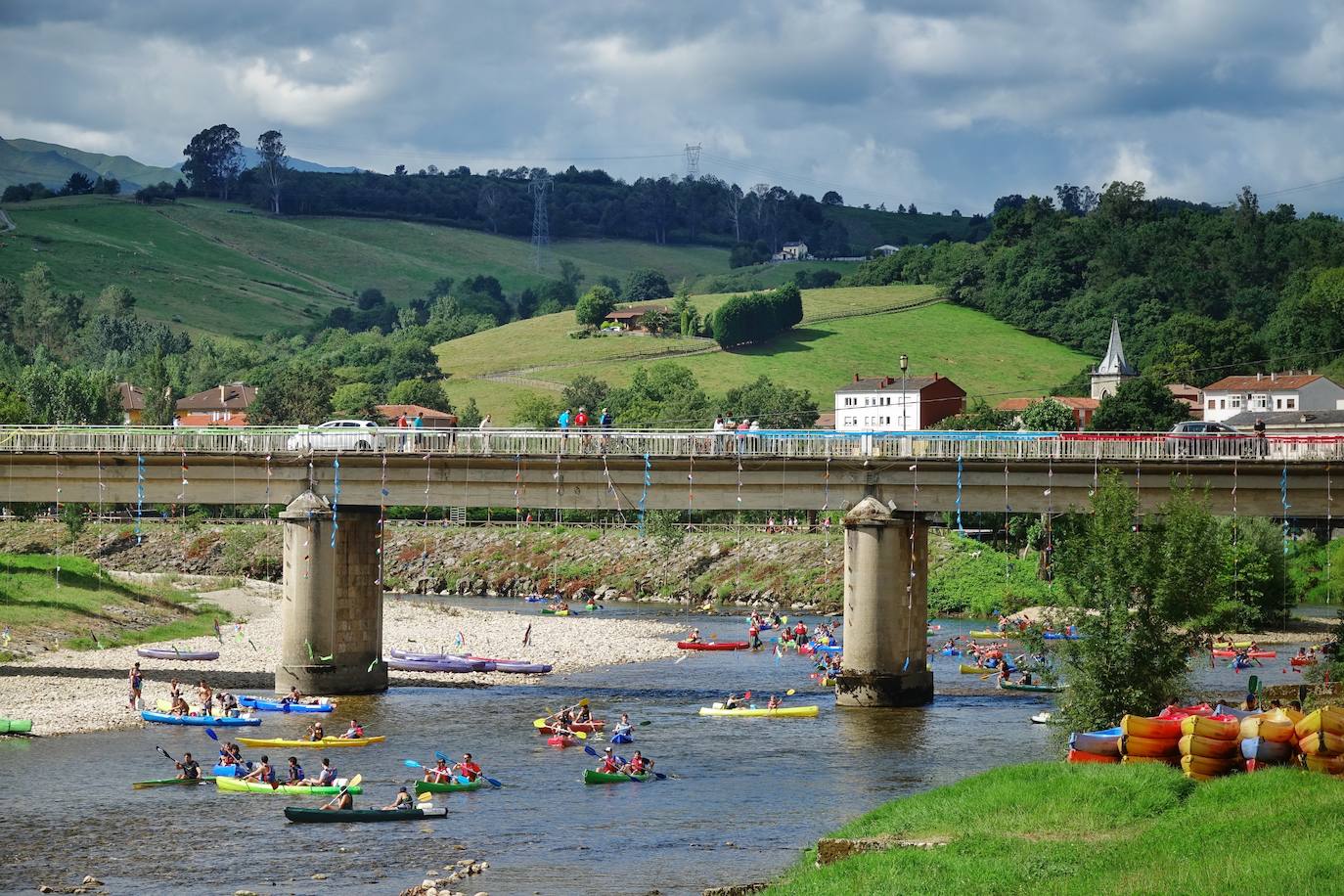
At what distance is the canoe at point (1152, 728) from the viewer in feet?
158

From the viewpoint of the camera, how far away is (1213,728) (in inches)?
1775

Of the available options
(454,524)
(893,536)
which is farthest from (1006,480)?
(454,524)

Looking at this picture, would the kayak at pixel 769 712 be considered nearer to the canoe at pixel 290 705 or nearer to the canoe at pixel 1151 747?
the canoe at pixel 290 705

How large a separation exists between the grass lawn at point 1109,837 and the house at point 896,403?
137621mm

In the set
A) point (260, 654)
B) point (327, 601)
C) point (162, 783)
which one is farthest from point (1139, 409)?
point (162, 783)

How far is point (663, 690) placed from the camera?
86.0 meters

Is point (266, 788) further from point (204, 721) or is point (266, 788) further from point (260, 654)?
point (260, 654)

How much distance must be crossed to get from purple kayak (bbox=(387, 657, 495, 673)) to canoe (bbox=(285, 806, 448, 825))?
1472 inches

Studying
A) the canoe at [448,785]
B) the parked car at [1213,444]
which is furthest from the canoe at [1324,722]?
the parked car at [1213,444]

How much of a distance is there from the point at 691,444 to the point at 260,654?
33.0 metres

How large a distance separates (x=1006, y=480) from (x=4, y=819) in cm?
4495

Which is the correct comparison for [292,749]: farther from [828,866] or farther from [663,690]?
[828,866]

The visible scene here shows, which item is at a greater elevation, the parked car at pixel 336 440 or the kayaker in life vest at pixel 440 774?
the parked car at pixel 336 440

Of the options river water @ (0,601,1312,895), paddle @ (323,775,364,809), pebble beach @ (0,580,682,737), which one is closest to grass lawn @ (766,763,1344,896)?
river water @ (0,601,1312,895)
